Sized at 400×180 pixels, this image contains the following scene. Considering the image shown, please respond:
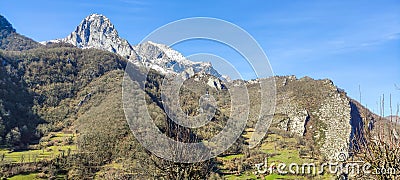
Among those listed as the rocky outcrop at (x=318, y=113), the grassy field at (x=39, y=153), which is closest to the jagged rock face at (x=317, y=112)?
the rocky outcrop at (x=318, y=113)

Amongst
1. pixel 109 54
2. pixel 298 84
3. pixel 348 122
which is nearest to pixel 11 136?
pixel 109 54

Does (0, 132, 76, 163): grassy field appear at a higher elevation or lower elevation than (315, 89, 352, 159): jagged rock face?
lower

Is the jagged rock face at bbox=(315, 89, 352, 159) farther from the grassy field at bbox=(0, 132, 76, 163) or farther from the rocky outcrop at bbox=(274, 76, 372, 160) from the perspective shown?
the grassy field at bbox=(0, 132, 76, 163)

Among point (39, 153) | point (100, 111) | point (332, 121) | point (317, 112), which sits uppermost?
point (317, 112)

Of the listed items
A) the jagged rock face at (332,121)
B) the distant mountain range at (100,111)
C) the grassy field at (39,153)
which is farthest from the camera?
the jagged rock face at (332,121)

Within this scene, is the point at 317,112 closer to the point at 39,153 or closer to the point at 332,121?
the point at 332,121

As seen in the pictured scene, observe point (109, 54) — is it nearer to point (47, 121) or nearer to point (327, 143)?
point (47, 121)

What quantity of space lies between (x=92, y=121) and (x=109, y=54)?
207ft

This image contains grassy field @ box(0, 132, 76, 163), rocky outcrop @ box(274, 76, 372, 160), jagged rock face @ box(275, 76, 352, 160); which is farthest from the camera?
jagged rock face @ box(275, 76, 352, 160)

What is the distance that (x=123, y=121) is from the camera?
7912cm

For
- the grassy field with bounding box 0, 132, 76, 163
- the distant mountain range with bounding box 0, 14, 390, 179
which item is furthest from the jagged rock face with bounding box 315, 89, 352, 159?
the grassy field with bounding box 0, 132, 76, 163

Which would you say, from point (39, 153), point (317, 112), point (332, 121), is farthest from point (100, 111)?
point (332, 121)

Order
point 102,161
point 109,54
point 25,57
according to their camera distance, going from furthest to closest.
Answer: point 109,54
point 25,57
point 102,161

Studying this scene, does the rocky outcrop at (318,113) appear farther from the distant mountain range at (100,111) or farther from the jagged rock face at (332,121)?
the distant mountain range at (100,111)
